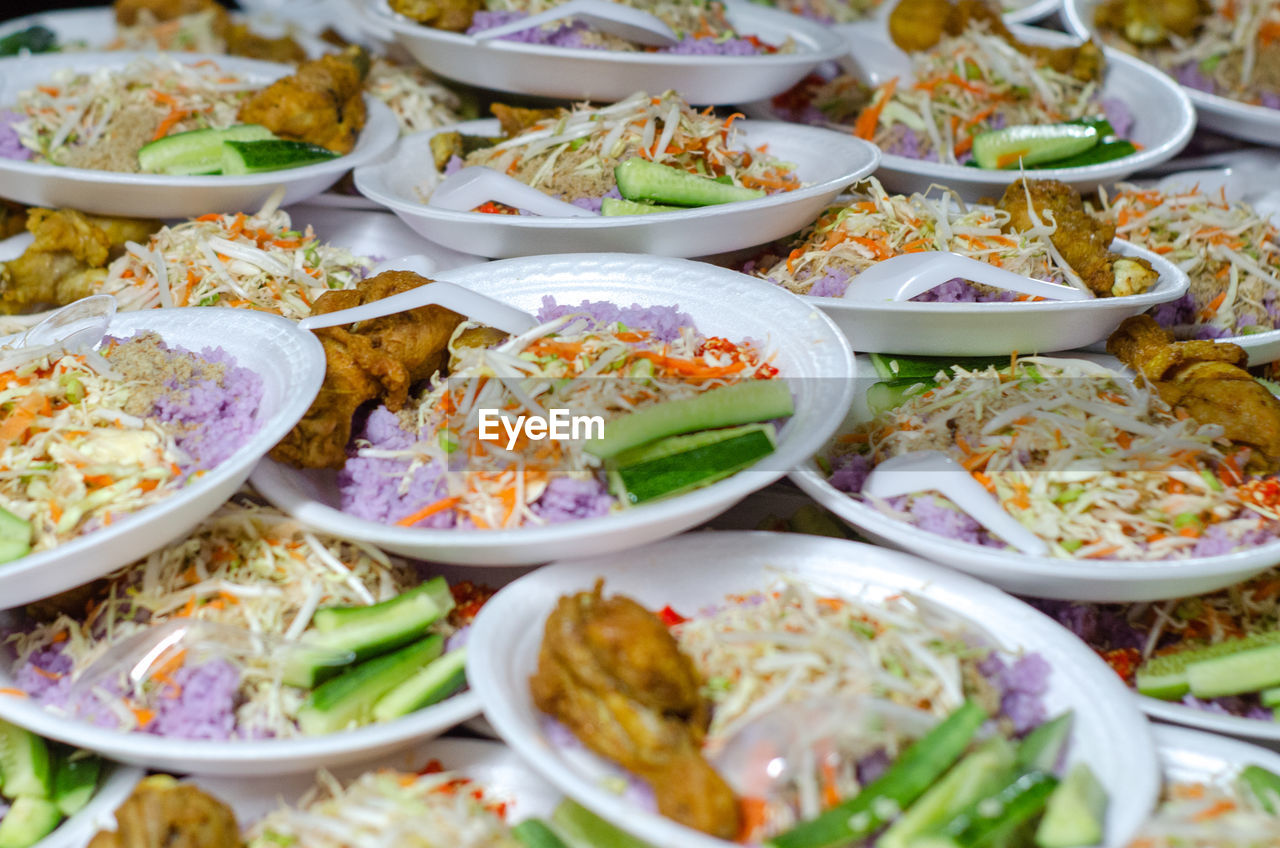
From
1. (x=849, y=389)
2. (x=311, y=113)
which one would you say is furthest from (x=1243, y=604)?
(x=311, y=113)

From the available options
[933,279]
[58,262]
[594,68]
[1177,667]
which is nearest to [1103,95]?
[933,279]

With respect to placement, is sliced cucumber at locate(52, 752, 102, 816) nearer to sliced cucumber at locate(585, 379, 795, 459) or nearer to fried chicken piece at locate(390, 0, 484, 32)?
sliced cucumber at locate(585, 379, 795, 459)

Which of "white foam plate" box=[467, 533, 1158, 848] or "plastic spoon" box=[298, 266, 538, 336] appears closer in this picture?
"white foam plate" box=[467, 533, 1158, 848]

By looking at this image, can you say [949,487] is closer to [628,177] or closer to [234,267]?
[628,177]

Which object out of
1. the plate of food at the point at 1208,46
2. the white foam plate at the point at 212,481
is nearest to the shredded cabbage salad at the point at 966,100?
the plate of food at the point at 1208,46

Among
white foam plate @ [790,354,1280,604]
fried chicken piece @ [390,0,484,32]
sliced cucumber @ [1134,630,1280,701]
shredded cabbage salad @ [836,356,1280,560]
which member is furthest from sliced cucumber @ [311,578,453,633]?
fried chicken piece @ [390,0,484,32]

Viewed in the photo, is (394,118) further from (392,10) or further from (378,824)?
(378,824)
